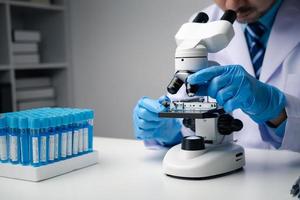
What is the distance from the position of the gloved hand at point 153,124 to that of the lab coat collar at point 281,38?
398 millimetres

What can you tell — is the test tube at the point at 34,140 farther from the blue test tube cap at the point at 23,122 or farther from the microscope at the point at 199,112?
the microscope at the point at 199,112

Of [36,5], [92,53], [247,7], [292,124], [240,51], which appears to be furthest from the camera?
[92,53]

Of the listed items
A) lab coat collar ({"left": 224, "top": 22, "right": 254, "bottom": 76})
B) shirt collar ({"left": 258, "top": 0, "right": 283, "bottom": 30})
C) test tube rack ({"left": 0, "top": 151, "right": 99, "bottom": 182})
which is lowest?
test tube rack ({"left": 0, "top": 151, "right": 99, "bottom": 182})

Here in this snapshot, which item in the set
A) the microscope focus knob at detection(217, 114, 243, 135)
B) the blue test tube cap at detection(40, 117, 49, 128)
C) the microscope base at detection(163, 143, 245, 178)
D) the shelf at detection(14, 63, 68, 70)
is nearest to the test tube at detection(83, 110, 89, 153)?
the blue test tube cap at detection(40, 117, 49, 128)

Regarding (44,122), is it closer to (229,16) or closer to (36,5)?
(229,16)

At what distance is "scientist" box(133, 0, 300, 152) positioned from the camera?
925mm

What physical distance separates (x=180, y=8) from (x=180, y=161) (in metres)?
1.51

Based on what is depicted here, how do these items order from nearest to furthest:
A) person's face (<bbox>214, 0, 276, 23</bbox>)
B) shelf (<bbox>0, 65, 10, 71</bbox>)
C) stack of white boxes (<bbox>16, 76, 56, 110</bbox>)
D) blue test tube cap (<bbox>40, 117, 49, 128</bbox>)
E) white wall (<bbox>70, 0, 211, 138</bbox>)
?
blue test tube cap (<bbox>40, 117, 49, 128</bbox>)
person's face (<bbox>214, 0, 276, 23</bbox>)
shelf (<bbox>0, 65, 10, 71</bbox>)
white wall (<bbox>70, 0, 211, 138</bbox>)
stack of white boxes (<bbox>16, 76, 56, 110</bbox>)

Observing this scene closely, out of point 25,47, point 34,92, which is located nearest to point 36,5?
point 25,47

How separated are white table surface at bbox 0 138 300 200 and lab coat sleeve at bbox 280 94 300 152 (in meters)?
0.05

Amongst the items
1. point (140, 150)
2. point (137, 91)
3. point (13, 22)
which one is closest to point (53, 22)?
point (13, 22)

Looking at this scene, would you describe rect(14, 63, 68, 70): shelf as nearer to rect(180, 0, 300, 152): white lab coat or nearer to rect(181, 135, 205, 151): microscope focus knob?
rect(180, 0, 300, 152): white lab coat

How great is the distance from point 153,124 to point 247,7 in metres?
0.51

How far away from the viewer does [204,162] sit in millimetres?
850
